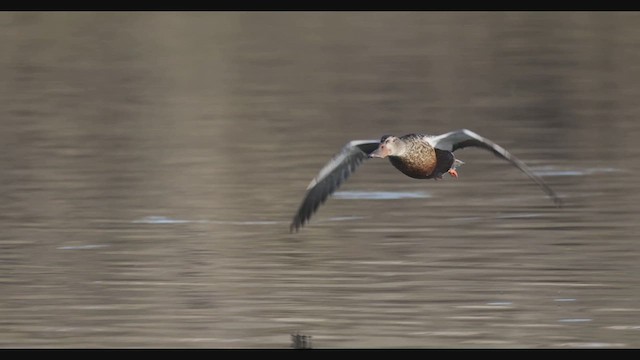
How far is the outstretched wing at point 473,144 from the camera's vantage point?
10945 mm

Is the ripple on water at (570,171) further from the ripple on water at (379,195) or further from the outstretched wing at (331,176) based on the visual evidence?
the outstretched wing at (331,176)

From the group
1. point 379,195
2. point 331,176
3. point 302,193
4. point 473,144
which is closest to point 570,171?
point 379,195

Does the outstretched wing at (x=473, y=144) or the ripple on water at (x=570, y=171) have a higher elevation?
the ripple on water at (x=570, y=171)

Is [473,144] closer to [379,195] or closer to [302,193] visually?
[379,195]

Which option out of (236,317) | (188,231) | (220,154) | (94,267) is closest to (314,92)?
(220,154)

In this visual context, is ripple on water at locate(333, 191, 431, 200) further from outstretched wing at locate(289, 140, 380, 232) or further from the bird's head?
the bird's head

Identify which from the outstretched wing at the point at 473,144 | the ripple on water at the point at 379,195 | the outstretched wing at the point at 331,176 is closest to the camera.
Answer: the outstretched wing at the point at 473,144

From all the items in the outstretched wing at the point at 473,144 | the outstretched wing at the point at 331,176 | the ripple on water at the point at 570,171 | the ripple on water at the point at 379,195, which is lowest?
the outstretched wing at the point at 473,144

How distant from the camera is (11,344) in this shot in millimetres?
10883

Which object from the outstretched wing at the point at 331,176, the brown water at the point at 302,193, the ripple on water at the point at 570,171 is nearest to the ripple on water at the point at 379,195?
the brown water at the point at 302,193

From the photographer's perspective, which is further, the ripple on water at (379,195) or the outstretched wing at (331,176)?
the ripple on water at (379,195)

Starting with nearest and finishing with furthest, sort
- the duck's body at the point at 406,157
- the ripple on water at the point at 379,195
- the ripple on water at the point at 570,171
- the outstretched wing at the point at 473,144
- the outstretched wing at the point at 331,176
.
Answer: the outstretched wing at the point at 473,144, the duck's body at the point at 406,157, the outstretched wing at the point at 331,176, the ripple on water at the point at 379,195, the ripple on water at the point at 570,171

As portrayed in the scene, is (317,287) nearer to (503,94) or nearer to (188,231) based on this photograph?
(188,231)

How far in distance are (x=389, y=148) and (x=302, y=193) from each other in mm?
5435
